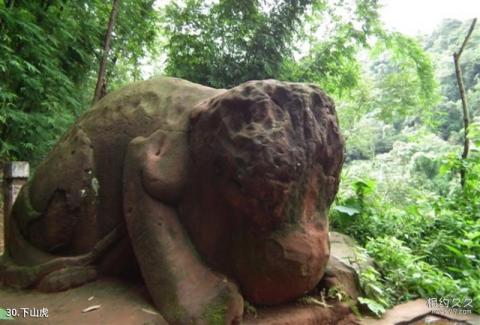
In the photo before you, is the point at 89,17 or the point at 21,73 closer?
the point at 21,73

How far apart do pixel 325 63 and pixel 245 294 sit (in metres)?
6.75

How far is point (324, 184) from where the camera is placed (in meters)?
2.60

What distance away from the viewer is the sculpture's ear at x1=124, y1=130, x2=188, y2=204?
2.52 metres

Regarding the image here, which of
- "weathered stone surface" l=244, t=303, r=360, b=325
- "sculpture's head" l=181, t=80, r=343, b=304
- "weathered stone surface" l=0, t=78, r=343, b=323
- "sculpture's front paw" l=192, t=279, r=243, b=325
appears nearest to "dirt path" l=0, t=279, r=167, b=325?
"weathered stone surface" l=0, t=78, r=343, b=323

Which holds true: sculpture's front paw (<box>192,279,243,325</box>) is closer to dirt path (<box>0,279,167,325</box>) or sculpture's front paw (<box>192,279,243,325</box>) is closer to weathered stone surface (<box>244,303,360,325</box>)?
weathered stone surface (<box>244,303,360,325</box>)

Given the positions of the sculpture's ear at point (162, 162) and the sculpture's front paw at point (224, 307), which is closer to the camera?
the sculpture's front paw at point (224, 307)

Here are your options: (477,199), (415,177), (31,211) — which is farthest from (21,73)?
(415,177)

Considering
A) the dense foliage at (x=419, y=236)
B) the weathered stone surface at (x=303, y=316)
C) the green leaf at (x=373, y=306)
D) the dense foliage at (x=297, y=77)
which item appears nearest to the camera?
the weathered stone surface at (x=303, y=316)

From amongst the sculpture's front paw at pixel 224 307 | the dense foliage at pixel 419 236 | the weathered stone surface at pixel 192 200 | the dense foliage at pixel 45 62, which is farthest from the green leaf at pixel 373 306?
the dense foliage at pixel 45 62

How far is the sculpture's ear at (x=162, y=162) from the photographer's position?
2520 mm

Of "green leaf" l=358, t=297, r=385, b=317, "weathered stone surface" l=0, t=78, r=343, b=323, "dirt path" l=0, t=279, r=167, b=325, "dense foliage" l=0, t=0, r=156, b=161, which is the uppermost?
"dense foliage" l=0, t=0, r=156, b=161

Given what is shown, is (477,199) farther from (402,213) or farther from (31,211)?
(31,211)

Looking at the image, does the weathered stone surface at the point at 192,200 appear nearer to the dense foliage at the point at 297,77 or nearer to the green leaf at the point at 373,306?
the green leaf at the point at 373,306

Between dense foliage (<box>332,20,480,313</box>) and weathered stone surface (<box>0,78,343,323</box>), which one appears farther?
dense foliage (<box>332,20,480,313</box>)
